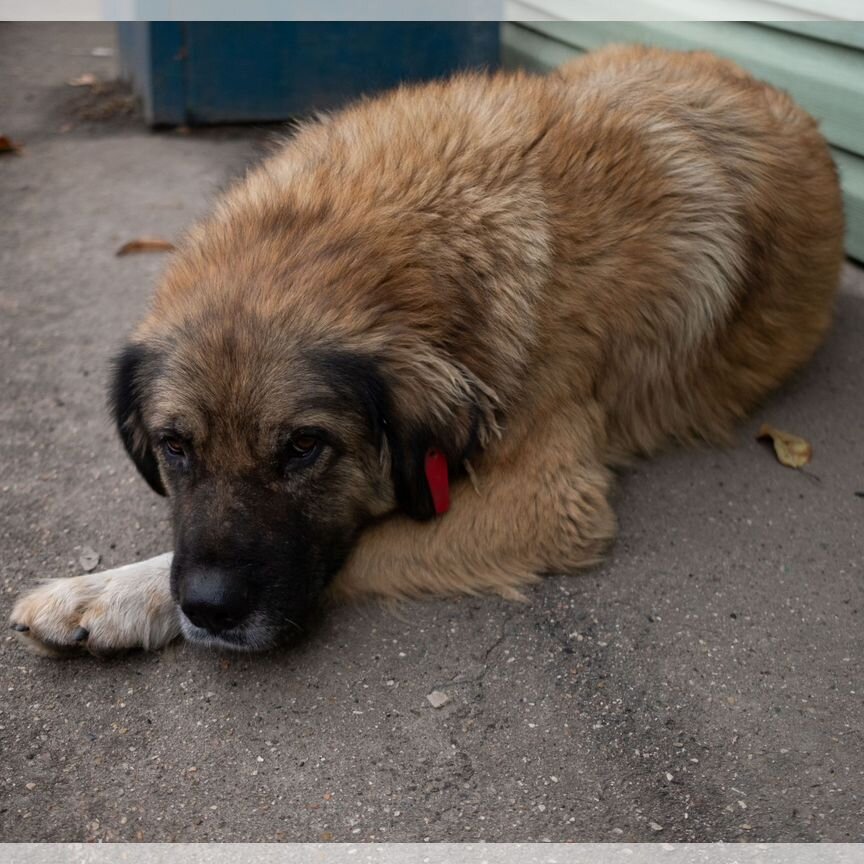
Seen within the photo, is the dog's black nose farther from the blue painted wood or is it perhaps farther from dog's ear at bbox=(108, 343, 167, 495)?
the blue painted wood

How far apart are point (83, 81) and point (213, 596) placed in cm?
659

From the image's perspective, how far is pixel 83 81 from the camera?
798 cm

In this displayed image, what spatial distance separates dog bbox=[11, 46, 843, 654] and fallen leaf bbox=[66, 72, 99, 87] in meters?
5.16

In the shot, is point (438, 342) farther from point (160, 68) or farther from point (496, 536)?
point (160, 68)

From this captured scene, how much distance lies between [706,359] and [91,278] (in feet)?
9.75

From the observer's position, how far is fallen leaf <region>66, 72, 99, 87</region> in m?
7.94

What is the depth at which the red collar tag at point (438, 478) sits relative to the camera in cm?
293

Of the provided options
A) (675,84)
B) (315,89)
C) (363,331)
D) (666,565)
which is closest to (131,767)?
(363,331)

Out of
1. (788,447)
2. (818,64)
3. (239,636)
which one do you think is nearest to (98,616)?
(239,636)

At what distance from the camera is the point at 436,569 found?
10.0ft

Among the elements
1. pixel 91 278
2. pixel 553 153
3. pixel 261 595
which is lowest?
pixel 91 278

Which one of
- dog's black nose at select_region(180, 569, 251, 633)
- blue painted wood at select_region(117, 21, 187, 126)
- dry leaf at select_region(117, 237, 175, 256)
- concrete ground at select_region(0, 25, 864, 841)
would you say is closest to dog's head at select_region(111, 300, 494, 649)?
dog's black nose at select_region(180, 569, 251, 633)

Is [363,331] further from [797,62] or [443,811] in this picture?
[797,62]

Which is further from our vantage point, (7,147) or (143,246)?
(7,147)
